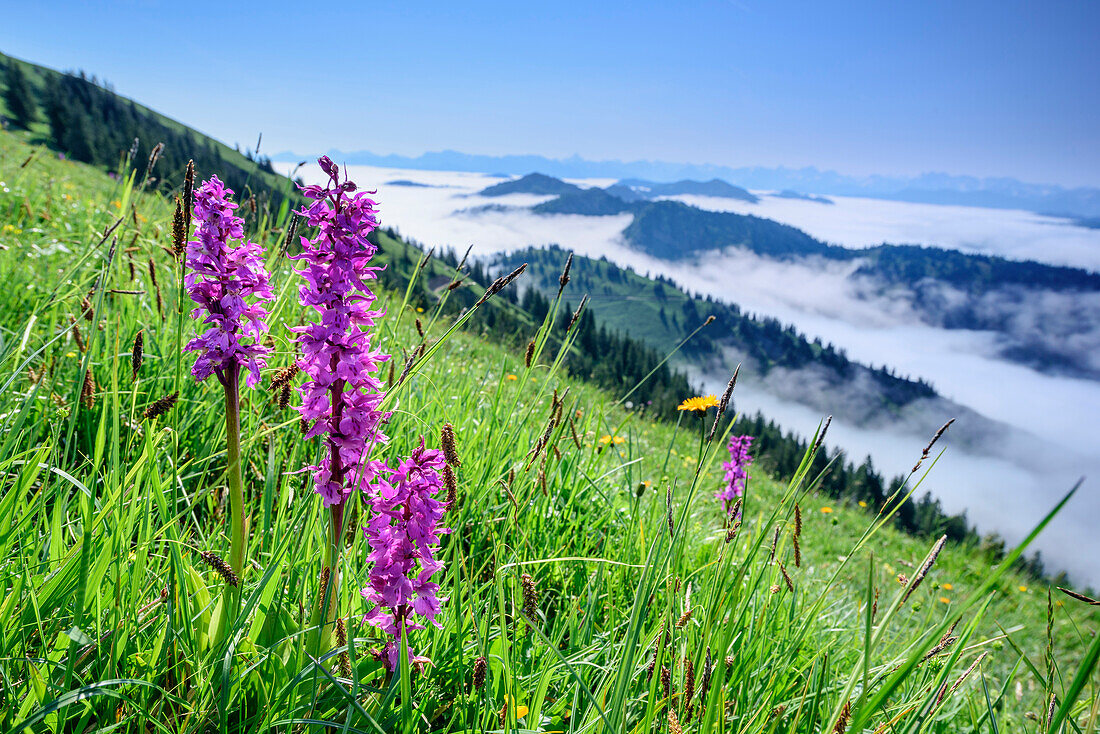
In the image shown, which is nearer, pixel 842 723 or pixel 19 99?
pixel 842 723

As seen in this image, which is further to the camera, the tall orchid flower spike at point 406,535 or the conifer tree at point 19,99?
the conifer tree at point 19,99

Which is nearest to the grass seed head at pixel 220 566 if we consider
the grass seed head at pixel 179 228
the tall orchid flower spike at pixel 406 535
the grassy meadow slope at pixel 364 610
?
the grassy meadow slope at pixel 364 610

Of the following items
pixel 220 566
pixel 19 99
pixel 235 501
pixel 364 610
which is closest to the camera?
pixel 220 566

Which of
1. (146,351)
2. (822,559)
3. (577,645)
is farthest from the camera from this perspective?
(822,559)

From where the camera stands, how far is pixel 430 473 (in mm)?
1840

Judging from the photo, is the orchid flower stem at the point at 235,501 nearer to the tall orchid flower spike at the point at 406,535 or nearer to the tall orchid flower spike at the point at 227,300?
the tall orchid flower spike at the point at 227,300

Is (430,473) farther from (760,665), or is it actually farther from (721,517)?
(721,517)

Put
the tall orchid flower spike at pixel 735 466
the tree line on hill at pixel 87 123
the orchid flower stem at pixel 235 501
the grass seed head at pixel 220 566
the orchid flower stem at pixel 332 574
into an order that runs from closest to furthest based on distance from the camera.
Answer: the grass seed head at pixel 220 566, the orchid flower stem at pixel 332 574, the orchid flower stem at pixel 235 501, the tall orchid flower spike at pixel 735 466, the tree line on hill at pixel 87 123

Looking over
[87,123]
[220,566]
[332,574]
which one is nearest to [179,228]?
[220,566]

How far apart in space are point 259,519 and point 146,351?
6.13 feet

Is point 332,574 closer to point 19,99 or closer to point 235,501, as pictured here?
point 235,501

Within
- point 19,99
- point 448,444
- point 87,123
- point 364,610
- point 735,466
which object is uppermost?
point 19,99

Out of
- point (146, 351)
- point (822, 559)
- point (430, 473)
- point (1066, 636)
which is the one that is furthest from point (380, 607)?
point (1066, 636)

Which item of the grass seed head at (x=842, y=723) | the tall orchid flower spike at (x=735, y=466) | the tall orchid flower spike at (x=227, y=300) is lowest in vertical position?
the tall orchid flower spike at (x=735, y=466)
